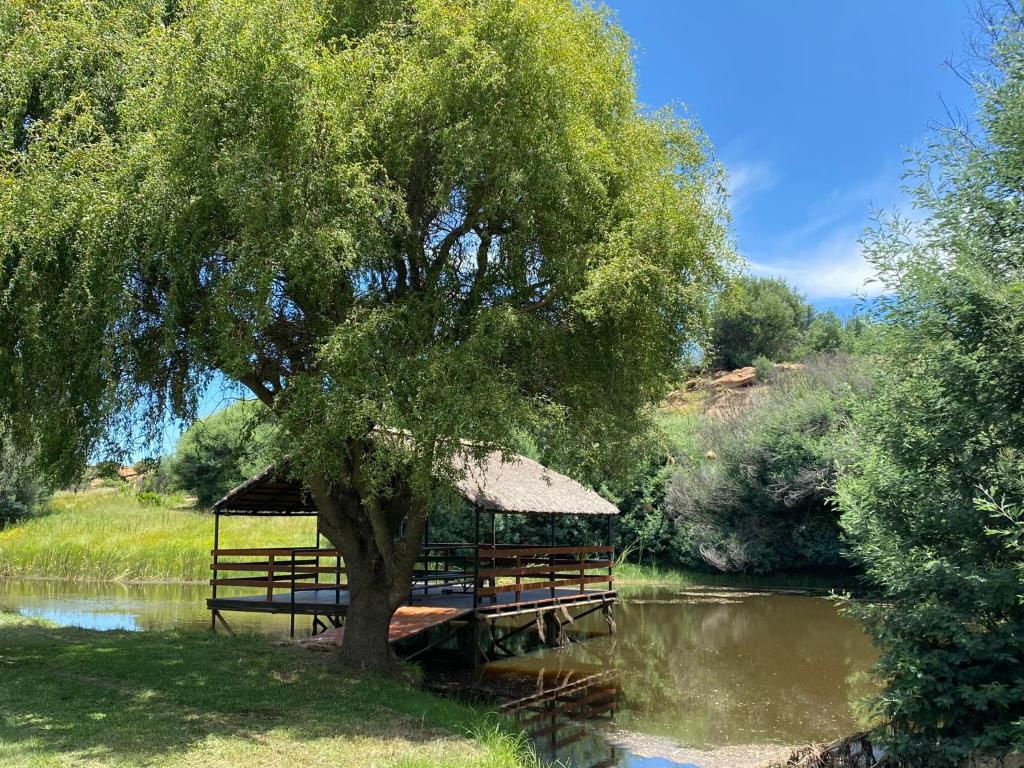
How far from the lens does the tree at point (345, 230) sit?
27.0 feet

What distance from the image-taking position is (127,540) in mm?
31641

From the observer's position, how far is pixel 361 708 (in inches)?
369

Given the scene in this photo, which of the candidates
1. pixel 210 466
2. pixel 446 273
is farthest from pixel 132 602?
pixel 446 273

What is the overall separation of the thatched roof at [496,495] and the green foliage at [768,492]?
1033cm

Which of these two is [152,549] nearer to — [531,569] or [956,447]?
[531,569]

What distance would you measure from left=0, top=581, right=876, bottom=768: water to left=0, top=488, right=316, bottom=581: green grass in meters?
2.68

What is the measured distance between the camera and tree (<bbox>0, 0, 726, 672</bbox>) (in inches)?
324

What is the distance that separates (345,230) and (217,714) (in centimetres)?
537

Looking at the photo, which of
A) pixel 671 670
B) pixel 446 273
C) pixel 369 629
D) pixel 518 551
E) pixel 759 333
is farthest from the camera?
pixel 759 333

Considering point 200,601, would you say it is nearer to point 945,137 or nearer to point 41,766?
point 41,766

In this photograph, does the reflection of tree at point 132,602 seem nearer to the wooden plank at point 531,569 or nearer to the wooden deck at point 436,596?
the wooden deck at point 436,596

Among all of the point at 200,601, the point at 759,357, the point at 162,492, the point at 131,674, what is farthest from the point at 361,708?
the point at 759,357

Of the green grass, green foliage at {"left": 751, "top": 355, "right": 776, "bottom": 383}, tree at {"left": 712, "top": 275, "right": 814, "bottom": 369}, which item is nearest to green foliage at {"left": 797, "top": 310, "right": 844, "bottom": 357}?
green foliage at {"left": 751, "top": 355, "right": 776, "bottom": 383}

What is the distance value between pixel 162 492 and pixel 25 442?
3581 centimetres
